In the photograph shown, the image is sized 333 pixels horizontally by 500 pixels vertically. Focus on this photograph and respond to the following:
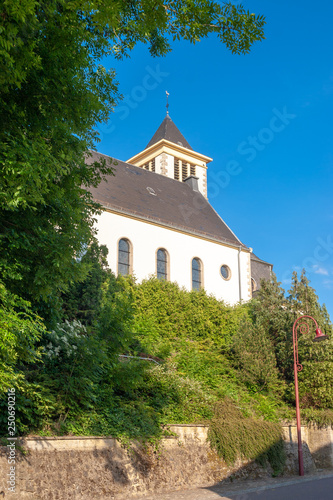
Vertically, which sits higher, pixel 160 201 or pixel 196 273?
pixel 160 201

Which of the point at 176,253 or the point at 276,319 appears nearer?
the point at 276,319

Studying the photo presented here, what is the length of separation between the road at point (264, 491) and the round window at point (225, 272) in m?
17.5

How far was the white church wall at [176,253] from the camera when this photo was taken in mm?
25156

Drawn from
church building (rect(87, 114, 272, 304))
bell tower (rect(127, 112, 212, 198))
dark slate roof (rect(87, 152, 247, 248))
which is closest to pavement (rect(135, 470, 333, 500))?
church building (rect(87, 114, 272, 304))

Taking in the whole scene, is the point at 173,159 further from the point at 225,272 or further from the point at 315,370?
the point at 315,370

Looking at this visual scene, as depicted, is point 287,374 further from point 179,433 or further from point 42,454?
point 42,454

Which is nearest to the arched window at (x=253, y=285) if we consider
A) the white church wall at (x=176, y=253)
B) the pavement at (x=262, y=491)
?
the white church wall at (x=176, y=253)

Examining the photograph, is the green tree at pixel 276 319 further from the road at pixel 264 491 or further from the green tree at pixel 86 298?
the green tree at pixel 86 298

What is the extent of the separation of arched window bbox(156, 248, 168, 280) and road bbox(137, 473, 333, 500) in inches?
585

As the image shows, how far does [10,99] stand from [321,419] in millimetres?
15339

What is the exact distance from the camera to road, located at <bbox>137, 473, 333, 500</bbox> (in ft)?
34.4

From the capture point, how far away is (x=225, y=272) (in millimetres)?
31047

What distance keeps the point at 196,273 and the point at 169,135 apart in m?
17.1

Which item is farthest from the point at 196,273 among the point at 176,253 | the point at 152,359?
the point at 152,359
